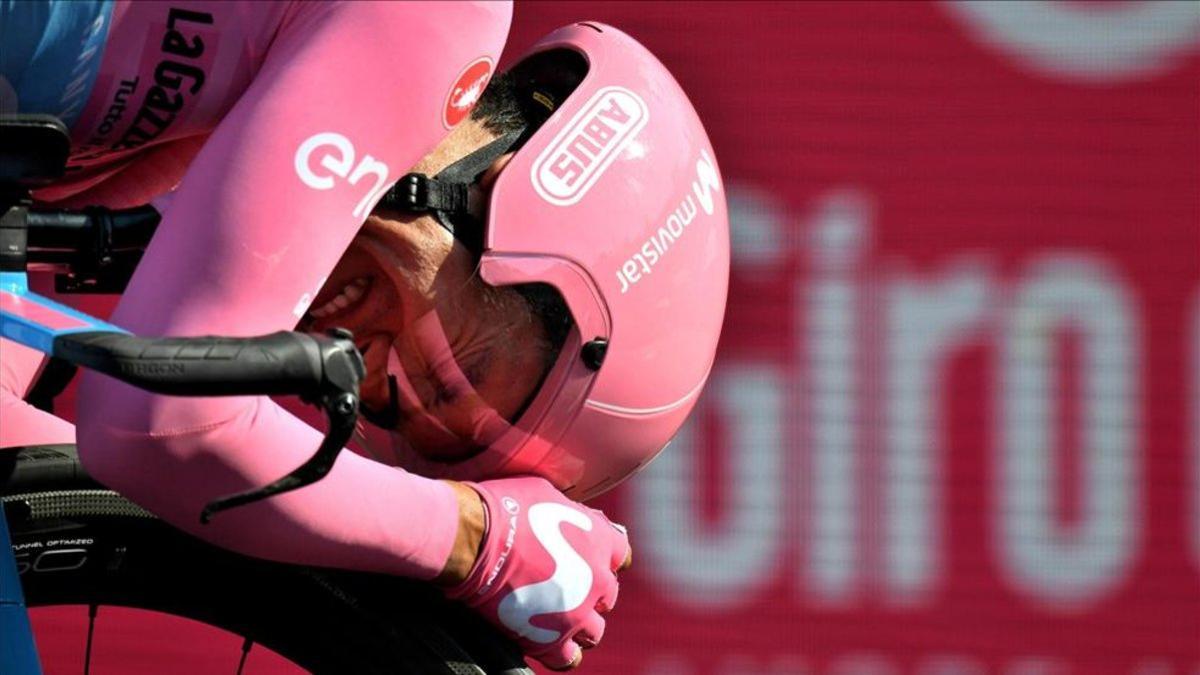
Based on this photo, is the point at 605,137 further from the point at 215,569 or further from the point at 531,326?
the point at 215,569

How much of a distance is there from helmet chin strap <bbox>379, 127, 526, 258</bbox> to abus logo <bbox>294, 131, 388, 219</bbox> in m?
0.13

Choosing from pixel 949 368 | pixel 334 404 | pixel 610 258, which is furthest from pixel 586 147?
pixel 949 368

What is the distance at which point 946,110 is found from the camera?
280 cm

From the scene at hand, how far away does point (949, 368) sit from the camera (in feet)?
9.14

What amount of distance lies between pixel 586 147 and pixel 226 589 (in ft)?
1.45

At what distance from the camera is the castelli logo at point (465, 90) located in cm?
146

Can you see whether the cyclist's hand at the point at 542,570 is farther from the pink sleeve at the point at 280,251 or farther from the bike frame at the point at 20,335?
the bike frame at the point at 20,335

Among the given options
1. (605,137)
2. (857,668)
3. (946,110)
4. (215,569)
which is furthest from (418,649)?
(946,110)

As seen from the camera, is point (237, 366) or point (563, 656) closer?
point (237, 366)

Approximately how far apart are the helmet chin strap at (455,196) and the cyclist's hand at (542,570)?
0.20 metres

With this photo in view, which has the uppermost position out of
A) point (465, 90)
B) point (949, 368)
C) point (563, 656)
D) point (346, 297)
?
point (949, 368)

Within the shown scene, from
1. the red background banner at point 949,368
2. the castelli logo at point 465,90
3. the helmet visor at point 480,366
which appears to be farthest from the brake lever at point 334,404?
the red background banner at point 949,368

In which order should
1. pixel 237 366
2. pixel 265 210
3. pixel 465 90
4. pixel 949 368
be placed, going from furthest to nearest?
1. pixel 949 368
2. pixel 465 90
3. pixel 265 210
4. pixel 237 366

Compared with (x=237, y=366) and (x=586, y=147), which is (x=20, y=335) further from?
(x=586, y=147)
